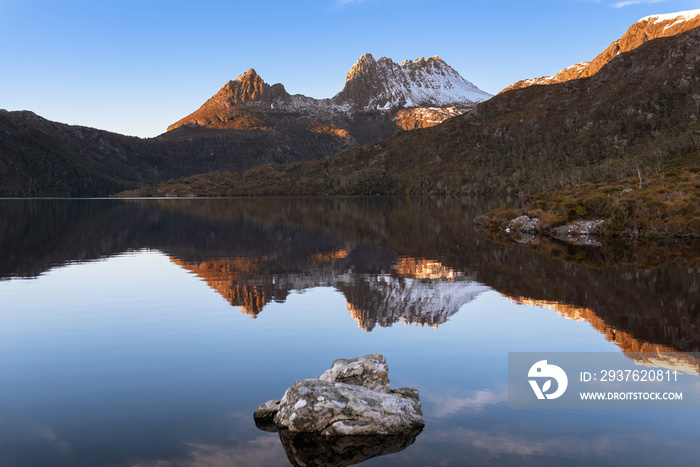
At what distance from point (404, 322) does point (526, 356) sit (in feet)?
19.3

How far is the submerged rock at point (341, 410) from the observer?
1183cm

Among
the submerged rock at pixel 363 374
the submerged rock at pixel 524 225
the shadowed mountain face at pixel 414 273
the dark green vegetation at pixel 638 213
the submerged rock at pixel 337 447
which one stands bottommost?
the submerged rock at pixel 337 447

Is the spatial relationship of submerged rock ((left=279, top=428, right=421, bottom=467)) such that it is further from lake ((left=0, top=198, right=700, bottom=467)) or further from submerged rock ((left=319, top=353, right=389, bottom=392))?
submerged rock ((left=319, top=353, right=389, bottom=392))

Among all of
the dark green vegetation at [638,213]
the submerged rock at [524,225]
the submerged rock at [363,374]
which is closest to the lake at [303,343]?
the submerged rock at [363,374]

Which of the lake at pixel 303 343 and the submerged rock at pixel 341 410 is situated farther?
the submerged rock at pixel 341 410

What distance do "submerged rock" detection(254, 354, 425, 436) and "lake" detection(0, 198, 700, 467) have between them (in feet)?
1.52

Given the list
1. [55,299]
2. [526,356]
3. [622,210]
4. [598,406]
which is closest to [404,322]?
[526,356]

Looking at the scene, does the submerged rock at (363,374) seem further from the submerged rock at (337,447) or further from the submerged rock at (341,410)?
the submerged rock at (337,447)

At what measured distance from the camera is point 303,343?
62.6 ft

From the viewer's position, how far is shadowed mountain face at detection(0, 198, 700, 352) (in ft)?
75.3

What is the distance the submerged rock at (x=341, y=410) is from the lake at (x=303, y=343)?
0.46 meters

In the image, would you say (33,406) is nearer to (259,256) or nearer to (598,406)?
(598,406)

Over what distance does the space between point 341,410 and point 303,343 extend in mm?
7213

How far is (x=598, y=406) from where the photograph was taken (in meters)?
13.7
